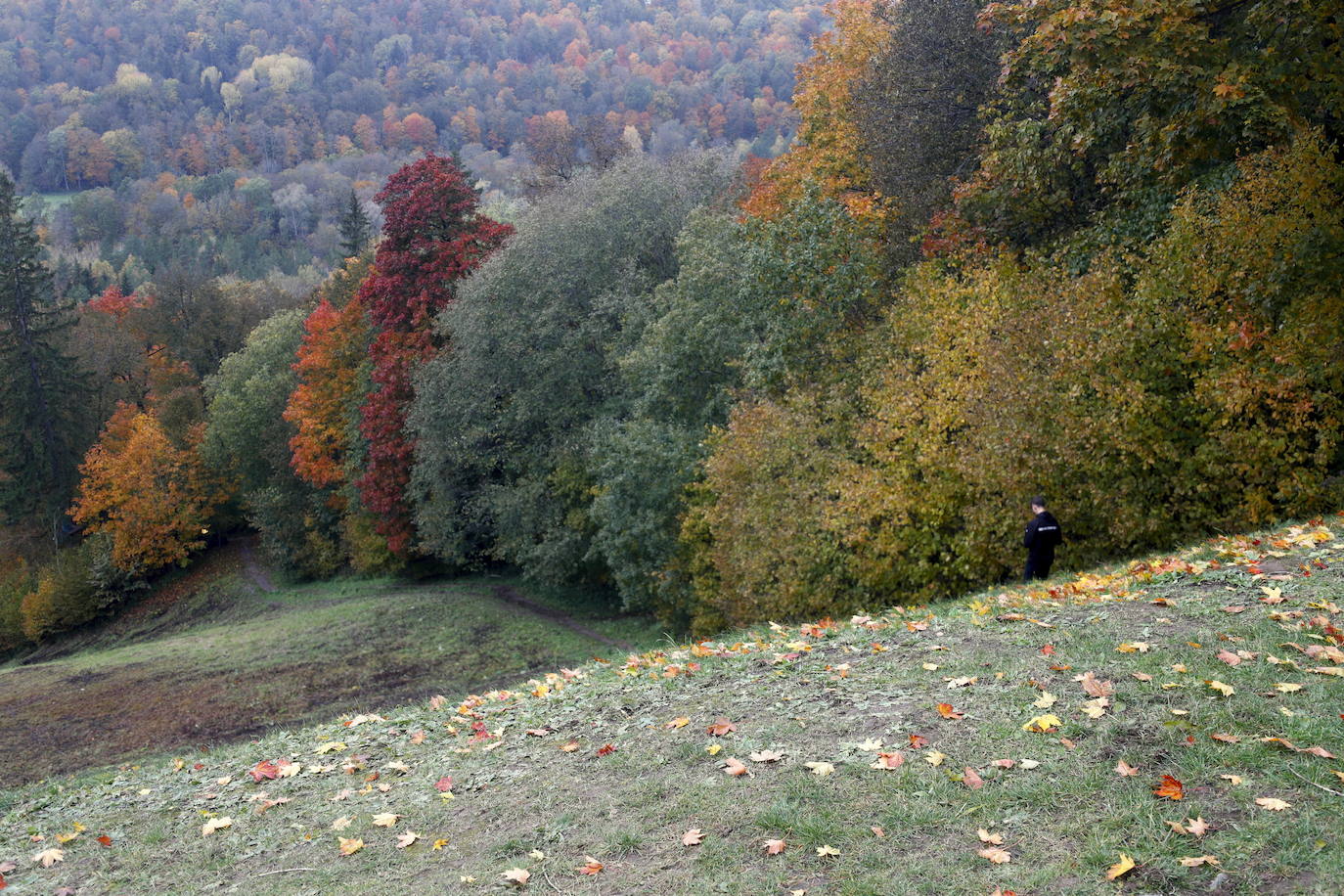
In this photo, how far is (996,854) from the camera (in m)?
4.95

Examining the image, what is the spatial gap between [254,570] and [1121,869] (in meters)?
49.8

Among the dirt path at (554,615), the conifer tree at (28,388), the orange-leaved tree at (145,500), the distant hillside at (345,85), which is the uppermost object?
the distant hillside at (345,85)

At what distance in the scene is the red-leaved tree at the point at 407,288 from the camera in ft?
117

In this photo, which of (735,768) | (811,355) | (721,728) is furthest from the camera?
(811,355)

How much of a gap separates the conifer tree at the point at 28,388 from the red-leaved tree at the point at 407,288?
22611 mm

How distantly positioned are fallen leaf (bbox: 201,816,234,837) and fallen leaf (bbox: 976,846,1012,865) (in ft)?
19.6

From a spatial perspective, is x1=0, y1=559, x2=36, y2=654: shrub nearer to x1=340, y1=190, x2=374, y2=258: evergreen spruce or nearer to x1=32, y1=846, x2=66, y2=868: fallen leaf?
x1=340, y1=190, x2=374, y2=258: evergreen spruce

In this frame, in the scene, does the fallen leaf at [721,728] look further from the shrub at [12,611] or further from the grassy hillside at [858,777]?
the shrub at [12,611]

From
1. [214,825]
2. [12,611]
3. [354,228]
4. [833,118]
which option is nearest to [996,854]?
[214,825]

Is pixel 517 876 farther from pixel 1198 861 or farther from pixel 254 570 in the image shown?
pixel 254 570

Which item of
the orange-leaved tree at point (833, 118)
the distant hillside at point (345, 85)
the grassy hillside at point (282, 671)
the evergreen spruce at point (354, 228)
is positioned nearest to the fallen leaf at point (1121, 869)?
the grassy hillside at point (282, 671)

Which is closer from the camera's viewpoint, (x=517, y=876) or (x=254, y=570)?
(x=517, y=876)

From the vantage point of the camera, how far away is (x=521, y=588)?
34.3 m

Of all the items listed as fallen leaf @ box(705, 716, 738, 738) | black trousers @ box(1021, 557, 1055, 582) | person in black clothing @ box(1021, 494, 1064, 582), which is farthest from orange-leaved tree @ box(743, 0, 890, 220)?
fallen leaf @ box(705, 716, 738, 738)
